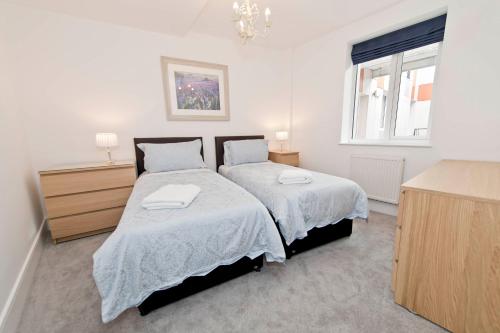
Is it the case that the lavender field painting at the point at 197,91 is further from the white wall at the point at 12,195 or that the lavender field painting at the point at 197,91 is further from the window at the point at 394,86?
the window at the point at 394,86

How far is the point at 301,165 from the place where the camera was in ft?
12.2

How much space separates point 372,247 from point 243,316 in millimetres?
1410

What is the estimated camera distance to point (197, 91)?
3.00m

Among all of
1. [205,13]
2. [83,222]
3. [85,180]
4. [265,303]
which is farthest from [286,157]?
[83,222]

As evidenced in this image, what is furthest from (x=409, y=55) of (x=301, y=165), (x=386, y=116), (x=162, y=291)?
(x=162, y=291)

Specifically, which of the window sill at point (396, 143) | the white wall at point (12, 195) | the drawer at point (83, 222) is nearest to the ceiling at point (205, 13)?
the white wall at point (12, 195)

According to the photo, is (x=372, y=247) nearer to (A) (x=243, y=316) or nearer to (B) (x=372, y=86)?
(A) (x=243, y=316)

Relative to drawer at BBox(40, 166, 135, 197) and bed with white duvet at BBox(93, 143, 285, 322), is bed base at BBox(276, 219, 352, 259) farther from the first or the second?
drawer at BBox(40, 166, 135, 197)

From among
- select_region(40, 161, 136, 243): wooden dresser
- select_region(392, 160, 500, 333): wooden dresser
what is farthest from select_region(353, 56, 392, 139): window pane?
select_region(40, 161, 136, 243): wooden dresser

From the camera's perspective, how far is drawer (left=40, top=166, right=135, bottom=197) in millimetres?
2012

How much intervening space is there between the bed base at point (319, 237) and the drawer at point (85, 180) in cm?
189

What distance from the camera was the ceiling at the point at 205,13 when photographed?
206 cm

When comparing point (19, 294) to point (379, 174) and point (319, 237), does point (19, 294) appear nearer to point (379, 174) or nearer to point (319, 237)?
point (319, 237)

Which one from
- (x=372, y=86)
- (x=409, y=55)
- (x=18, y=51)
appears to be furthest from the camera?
(x=372, y=86)
